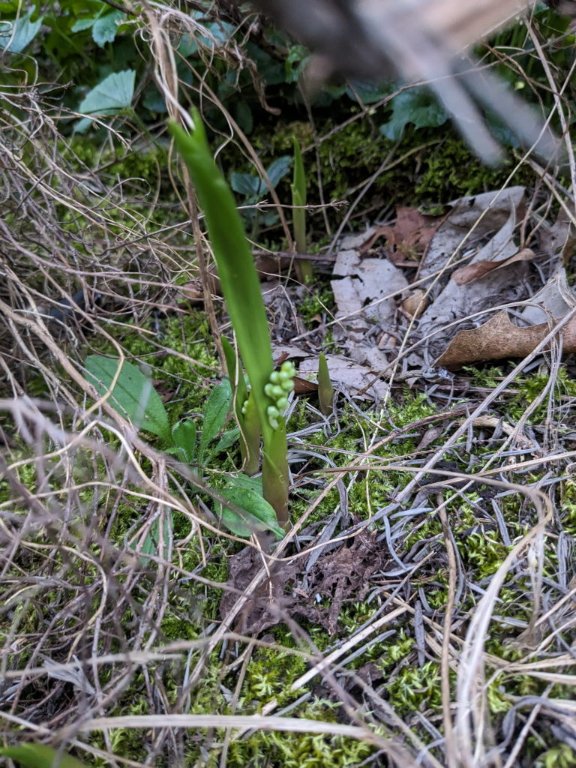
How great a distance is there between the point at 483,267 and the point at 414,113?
476 millimetres

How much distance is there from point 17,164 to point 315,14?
103 centimetres

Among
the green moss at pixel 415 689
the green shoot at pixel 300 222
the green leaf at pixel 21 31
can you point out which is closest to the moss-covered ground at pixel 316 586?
the green moss at pixel 415 689

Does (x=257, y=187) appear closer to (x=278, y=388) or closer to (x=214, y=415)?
(x=214, y=415)

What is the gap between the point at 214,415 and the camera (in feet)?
3.56

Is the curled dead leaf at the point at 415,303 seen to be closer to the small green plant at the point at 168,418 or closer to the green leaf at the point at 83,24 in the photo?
the small green plant at the point at 168,418


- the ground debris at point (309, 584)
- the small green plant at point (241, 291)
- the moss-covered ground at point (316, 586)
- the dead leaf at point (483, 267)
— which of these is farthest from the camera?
the dead leaf at point (483, 267)

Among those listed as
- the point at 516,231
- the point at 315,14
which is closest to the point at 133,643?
the point at 315,14

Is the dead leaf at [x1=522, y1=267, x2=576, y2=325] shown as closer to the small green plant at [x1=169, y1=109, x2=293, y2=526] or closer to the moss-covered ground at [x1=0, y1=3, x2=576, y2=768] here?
the moss-covered ground at [x1=0, y1=3, x2=576, y2=768]

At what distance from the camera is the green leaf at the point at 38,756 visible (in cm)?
62

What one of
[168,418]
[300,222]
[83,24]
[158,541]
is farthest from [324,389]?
[83,24]

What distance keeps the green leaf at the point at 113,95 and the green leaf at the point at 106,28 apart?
0.39 feet

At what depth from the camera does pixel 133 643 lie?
838 mm

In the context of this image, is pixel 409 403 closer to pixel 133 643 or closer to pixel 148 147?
pixel 133 643

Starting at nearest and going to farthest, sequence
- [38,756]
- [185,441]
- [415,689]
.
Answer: [38,756], [415,689], [185,441]
